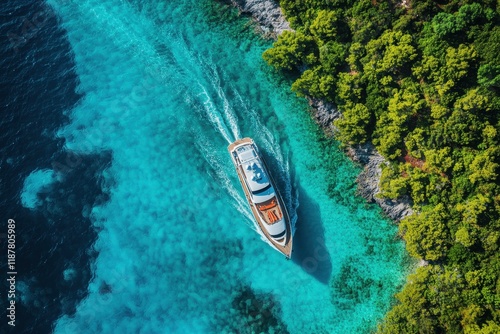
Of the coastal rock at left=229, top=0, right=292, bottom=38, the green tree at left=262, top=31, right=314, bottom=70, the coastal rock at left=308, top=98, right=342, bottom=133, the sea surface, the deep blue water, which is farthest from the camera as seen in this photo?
the coastal rock at left=229, top=0, right=292, bottom=38

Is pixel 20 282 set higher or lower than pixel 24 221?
lower

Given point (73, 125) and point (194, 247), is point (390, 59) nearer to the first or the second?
point (194, 247)

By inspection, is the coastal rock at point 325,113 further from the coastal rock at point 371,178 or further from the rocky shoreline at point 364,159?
the coastal rock at point 371,178

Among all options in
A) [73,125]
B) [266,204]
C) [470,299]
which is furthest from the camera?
[73,125]

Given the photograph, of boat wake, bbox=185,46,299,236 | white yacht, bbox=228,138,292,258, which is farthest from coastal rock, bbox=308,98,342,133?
white yacht, bbox=228,138,292,258

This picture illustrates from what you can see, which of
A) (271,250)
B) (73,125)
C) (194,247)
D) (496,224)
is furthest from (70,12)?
(496,224)

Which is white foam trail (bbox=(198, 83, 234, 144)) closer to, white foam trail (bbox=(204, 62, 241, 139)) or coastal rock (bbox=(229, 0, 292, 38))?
white foam trail (bbox=(204, 62, 241, 139))

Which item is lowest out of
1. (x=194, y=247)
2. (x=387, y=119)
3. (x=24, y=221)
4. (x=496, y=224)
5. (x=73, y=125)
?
(x=496, y=224)
